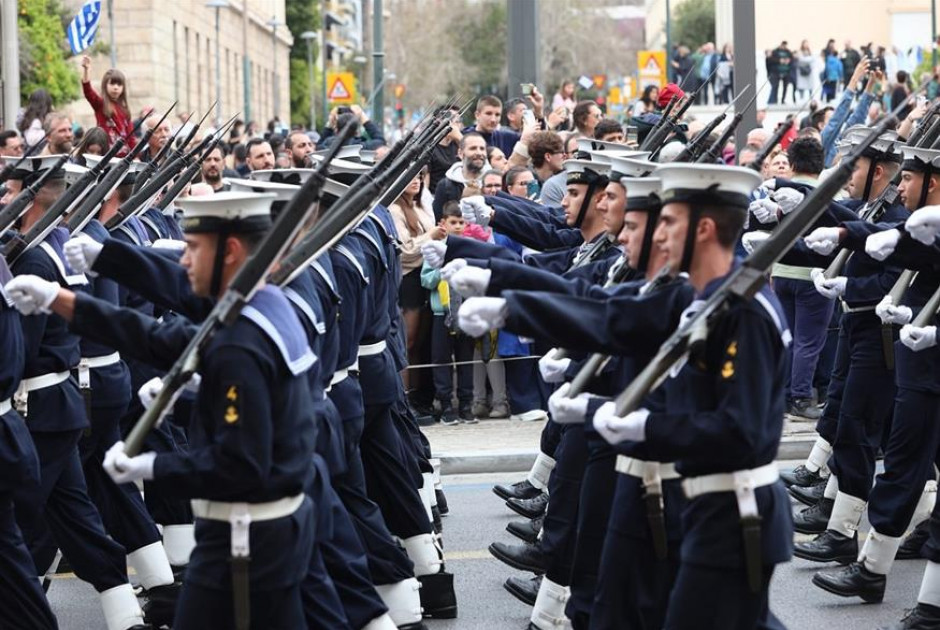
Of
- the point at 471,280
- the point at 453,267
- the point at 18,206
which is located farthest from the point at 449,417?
the point at 471,280

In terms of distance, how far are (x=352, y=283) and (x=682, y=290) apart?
2.30m

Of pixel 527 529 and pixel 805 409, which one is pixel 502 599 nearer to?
pixel 527 529

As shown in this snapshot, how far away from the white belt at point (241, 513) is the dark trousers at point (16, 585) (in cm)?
157

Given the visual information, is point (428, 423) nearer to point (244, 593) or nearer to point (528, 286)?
point (528, 286)

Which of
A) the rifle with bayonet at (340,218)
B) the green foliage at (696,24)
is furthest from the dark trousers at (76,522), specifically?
the green foliage at (696,24)

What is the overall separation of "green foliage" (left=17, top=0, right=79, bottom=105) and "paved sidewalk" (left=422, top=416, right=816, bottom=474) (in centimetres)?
2184

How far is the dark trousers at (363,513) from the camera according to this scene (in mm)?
7438

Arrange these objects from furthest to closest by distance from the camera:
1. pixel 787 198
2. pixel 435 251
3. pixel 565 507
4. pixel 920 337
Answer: pixel 787 198 < pixel 920 337 < pixel 565 507 < pixel 435 251

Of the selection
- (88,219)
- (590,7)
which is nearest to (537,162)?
(88,219)

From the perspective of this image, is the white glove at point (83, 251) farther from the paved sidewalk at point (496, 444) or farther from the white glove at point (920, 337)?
the paved sidewalk at point (496, 444)

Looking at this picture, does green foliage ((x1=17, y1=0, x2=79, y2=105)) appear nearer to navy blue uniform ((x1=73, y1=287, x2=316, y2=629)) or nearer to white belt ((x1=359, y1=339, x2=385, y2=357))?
white belt ((x1=359, y1=339, x2=385, y2=357))

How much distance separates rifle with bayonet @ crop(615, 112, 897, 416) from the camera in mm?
5184

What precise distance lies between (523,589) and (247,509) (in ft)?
9.83

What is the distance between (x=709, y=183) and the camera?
17.9 feet
